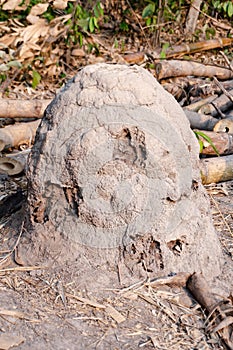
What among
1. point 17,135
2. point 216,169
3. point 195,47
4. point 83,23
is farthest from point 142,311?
point 195,47

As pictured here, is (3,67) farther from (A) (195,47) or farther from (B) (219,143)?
(A) (195,47)

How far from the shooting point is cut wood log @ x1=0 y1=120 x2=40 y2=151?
4793 millimetres

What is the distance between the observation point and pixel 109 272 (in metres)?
2.78

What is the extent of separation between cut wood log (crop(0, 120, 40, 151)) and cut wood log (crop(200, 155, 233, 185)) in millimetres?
1606

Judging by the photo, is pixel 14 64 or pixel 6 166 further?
pixel 14 64

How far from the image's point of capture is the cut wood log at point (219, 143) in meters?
4.64

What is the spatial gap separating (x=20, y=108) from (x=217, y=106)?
2051 millimetres

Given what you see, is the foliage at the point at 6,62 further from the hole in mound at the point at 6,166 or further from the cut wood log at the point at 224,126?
the cut wood log at the point at 224,126

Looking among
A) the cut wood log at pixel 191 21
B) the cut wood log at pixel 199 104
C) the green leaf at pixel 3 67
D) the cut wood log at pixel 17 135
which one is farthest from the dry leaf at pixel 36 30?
the cut wood log at pixel 191 21

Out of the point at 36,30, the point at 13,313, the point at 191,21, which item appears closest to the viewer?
the point at 13,313

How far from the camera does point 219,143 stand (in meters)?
4.73

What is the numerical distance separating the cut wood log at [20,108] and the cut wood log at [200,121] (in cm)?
139

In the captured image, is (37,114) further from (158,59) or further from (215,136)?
(158,59)

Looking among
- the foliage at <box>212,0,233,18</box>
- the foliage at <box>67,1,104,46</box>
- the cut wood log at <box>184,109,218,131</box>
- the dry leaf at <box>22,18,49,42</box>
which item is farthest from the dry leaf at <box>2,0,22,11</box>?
the foliage at <box>212,0,233,18</box>
